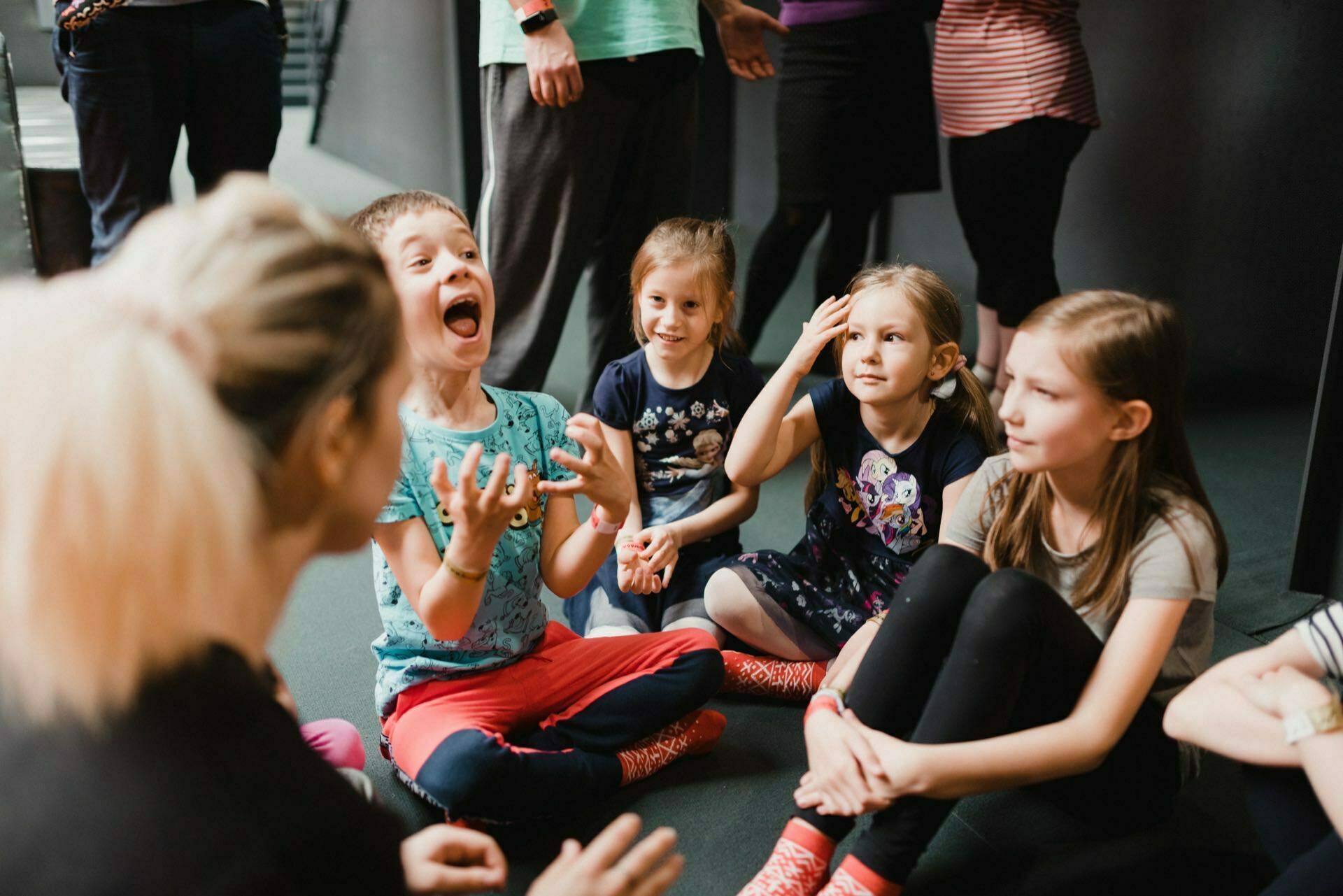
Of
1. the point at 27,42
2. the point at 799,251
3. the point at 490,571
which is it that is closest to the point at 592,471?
the point at 490,571

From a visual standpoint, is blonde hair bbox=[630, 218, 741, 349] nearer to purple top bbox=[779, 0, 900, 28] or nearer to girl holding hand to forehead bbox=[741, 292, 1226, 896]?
girl holding hand to forehead bbox=[741, 292, 1226, 896]

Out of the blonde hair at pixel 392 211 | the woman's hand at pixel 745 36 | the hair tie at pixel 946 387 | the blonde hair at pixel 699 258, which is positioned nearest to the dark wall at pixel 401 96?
the woman's hand at pixel 745 36

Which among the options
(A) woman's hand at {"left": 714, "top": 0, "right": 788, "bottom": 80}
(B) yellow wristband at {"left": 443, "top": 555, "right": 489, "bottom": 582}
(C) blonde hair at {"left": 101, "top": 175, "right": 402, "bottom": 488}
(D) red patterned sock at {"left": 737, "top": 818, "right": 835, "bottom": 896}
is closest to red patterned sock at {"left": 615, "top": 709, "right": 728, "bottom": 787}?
(D) red patterned sock at {"left": 737, "top": 818, "right": 835, "bottom": 896}

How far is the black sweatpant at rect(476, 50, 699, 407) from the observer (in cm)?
210

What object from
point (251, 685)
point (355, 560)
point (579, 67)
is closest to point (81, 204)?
point (355, 560)

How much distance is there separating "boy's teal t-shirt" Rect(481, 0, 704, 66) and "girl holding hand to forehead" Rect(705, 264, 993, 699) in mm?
681

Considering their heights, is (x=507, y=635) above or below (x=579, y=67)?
below

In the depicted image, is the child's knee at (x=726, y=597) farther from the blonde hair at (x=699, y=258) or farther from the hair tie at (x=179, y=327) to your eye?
the hair tie at (x=179, y=327)

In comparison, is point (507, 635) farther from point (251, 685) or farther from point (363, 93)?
point (363, 93)

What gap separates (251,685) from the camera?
733mm

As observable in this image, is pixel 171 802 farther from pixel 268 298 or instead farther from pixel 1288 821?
pixel 1288 821

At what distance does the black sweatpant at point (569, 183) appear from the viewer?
82.5 inches

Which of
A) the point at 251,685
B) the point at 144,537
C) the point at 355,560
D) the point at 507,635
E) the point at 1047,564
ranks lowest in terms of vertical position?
the point at 355,560

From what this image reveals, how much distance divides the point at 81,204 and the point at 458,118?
1.47 m
